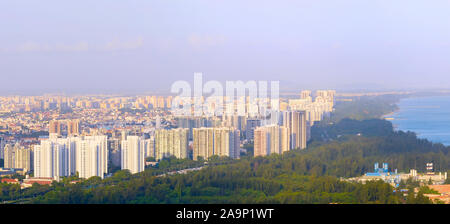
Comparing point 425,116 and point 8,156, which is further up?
point 425,116

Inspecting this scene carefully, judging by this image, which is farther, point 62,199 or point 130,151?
point 130,151

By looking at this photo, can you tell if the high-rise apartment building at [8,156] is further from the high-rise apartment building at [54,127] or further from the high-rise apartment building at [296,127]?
the high-rise apartment building at [296,127]

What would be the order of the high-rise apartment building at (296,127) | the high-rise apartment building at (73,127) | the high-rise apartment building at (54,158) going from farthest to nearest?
the high-rise apartment building at (296,127) < the high-rise apartment building at (73,127) < the high-rise apartment building at (54,158)

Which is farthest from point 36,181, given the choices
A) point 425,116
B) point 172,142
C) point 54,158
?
point 425,116

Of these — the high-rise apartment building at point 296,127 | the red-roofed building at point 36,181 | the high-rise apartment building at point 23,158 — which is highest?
the high-rise apartment building at point 296,127

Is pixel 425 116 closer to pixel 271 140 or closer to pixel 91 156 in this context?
pixel 271 140

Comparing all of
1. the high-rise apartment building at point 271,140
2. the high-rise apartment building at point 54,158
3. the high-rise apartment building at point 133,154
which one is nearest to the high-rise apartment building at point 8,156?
the high-rise apartment building at point 54,158

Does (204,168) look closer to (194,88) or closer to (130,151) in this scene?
(130,151)
